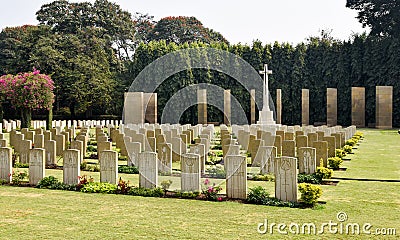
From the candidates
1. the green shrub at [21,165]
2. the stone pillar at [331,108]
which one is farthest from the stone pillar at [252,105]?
the green shrub at [21,165]

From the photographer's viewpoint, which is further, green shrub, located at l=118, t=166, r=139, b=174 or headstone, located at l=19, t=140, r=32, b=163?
headstone, located at l=19, t=140, r=32, b=163

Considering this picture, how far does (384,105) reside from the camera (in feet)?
111

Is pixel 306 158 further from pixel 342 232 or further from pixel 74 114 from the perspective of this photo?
pixel 74 114

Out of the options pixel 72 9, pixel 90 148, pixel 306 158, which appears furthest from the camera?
pixel 72 9

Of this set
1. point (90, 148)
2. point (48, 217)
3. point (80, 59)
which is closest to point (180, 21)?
point (80, 59)

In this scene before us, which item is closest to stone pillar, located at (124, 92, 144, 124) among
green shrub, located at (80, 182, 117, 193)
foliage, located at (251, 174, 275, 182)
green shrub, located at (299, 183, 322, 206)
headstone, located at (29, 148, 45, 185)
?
foliage, located at (251, 174, 275, 182)

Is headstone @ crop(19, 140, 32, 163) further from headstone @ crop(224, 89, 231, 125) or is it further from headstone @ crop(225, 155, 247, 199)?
headstone @ crop(224, 89, 231, 125)

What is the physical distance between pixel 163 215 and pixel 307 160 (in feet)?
16.4

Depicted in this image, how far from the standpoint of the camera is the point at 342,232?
6.65 m

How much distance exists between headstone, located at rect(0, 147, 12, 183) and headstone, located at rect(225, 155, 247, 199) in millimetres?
5046

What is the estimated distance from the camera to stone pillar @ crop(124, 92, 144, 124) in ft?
112

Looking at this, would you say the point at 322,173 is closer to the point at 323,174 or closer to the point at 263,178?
the point at 323,174

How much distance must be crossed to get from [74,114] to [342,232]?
38646 mm

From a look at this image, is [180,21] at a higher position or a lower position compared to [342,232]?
higher
